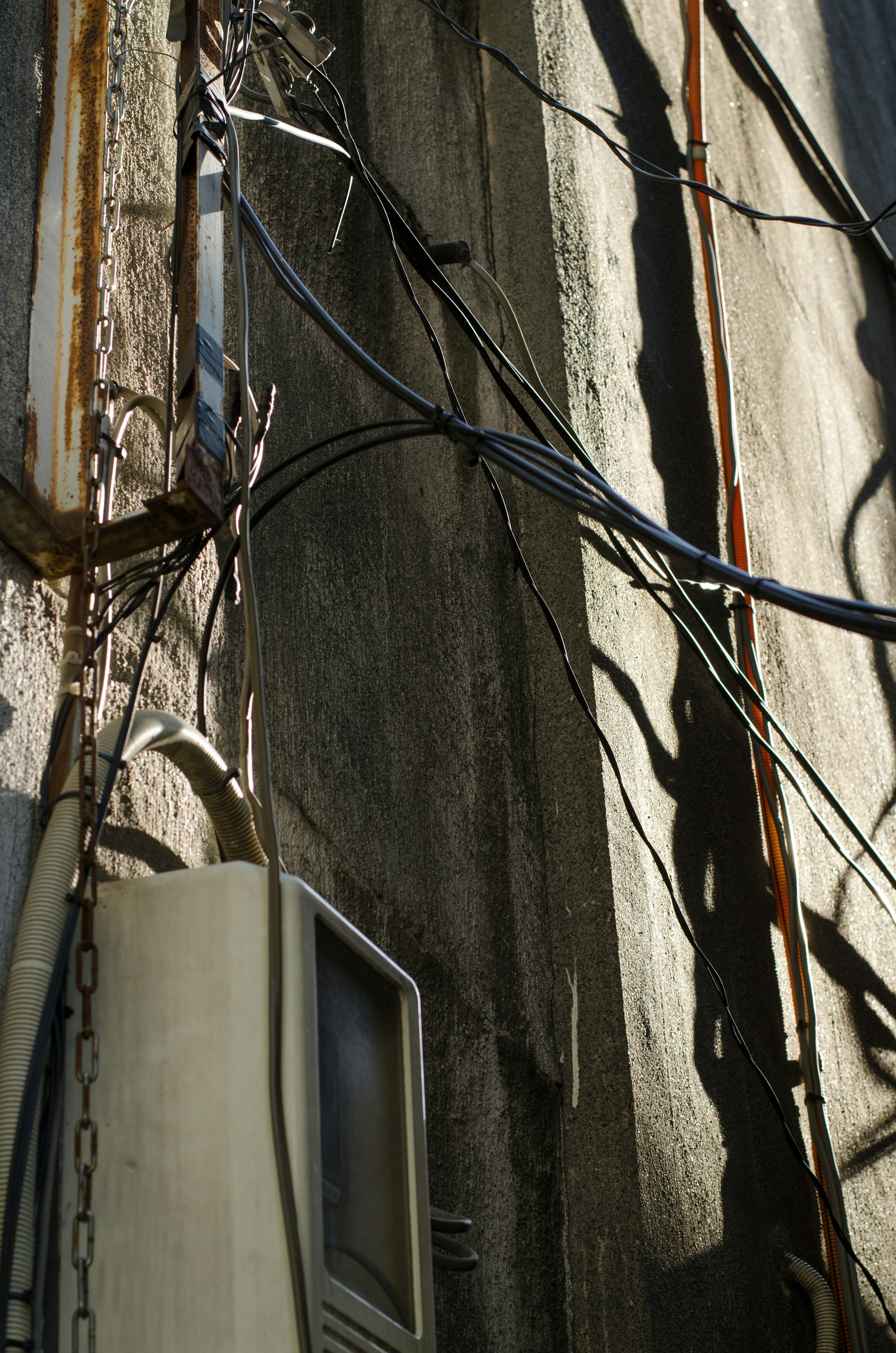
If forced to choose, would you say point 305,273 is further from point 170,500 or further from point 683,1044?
point 683,1044

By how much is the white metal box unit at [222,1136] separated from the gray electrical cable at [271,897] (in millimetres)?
11

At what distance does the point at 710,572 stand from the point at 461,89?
2.29 metres

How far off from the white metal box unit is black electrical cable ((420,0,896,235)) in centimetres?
225

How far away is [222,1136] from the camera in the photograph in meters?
1.14

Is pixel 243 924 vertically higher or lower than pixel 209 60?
lower

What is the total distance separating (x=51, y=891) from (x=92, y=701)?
8.7 inches

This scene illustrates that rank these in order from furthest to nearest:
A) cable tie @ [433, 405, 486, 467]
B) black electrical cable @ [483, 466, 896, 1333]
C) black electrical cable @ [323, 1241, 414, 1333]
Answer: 1. black electrical cable @ [483, 466, 896, 1333]
2. cable tie @ [433, 405, 486, 467]
3. black electrical cable @ [323, 1241, 414, 1333]

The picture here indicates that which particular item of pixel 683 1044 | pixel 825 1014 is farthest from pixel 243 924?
pixel 825 1014

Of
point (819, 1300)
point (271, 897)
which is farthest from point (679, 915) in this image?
point (271, 897)

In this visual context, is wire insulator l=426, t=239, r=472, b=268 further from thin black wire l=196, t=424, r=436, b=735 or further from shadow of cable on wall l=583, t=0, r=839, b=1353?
shadow of cable on wall l=583, t=0, r=839, b=1353

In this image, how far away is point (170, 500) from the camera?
1.38 metres

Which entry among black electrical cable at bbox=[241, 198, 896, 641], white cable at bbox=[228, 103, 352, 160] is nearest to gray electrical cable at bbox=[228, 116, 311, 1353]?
black electrical cable at bbox=[241, 198, 896, 641]

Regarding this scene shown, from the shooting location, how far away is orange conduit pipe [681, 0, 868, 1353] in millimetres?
2445

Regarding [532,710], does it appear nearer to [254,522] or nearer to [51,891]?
[254,522]
